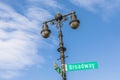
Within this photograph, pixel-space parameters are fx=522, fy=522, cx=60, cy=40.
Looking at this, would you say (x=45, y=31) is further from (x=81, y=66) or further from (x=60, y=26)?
(x=81, y=66)

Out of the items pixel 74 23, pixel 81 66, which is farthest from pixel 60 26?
pixel 81 66

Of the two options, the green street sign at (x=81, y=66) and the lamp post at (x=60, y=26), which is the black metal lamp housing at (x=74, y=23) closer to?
the lamp post at (x=60, y=26)

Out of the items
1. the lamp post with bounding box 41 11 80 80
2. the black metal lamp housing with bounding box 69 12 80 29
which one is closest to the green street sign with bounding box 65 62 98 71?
the lamp post with bounding box 41 11 80 80

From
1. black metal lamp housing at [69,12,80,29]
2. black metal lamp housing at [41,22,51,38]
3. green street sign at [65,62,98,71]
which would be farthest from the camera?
black metal lamp housing at [41,22,51,38]

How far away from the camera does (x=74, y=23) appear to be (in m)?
22.9

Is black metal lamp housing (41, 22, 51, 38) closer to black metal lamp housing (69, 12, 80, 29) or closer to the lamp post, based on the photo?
the lamp post

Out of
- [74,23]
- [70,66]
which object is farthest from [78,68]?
[74,23]

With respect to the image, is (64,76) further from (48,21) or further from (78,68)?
(48,21)

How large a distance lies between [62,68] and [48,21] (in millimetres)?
2536

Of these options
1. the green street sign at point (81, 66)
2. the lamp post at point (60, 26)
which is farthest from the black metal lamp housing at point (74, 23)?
the green street sign at point (81, 66)

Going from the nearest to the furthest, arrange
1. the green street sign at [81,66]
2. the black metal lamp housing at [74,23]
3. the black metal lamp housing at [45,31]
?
the green street sign at [81,66], the black metal lamp housing at [74,23], the black metal lamp housing at [45,31]

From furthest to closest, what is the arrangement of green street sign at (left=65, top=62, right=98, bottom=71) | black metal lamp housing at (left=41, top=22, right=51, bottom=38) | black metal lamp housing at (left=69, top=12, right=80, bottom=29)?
black metal lamp housing at (left=41, top=22, right=51, bottom=38) → black metal lamp housing at (left=69, top=12, right=80, bottom=29) → green street sign at (left=65, top=62, right=98, bottom=71)

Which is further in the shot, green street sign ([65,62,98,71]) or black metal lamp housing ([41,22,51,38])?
black metal lamp housing ([41,22,51,38])

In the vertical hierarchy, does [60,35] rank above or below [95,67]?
above
